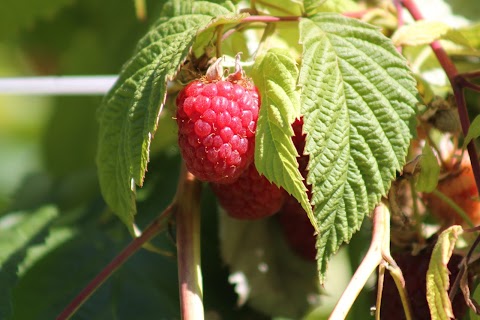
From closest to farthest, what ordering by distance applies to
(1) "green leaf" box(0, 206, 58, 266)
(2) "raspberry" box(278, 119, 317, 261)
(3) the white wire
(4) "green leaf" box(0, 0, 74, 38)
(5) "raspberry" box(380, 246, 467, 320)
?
(5) "raspberry" box(380, 246, 467, 320) → (2) "raspberry" box(278, 119, 317, 261) → (1) "green leaf" box(0, 206, 58, 266) → (3) the white wire → (4) "green leaf" box(0, 0, 74, 38)

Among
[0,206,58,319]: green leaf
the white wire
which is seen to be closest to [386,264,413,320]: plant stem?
[0,206,58,319]: green leaf

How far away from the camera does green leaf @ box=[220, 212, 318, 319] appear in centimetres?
115

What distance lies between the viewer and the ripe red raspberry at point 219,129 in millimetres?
845

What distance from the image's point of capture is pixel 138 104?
2.86 feet

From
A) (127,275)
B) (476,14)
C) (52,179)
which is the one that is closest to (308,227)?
(127,275)

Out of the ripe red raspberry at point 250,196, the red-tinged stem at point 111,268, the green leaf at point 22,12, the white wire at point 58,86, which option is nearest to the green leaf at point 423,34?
the ripe red raspberry at point 250,196

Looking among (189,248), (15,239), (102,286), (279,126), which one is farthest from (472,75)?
(15,239)

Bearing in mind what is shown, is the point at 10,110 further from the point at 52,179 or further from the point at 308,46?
the point at 308,46

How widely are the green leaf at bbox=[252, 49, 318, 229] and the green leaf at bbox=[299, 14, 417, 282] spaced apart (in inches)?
0.6

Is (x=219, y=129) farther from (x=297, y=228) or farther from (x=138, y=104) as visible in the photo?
(x=297, y=228)

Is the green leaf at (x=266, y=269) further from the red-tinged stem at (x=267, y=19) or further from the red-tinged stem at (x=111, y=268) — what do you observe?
the red-tinged stem at (x=267, y=19)

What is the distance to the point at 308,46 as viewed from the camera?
0.86 meters

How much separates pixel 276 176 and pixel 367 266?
0.43ft

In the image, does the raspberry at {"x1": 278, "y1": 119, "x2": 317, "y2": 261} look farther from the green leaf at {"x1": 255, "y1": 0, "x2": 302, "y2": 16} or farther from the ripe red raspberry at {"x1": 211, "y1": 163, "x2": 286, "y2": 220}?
the green leaf at {"x1": 255, "y1": 0, "x2": 302, "y2": 16}
